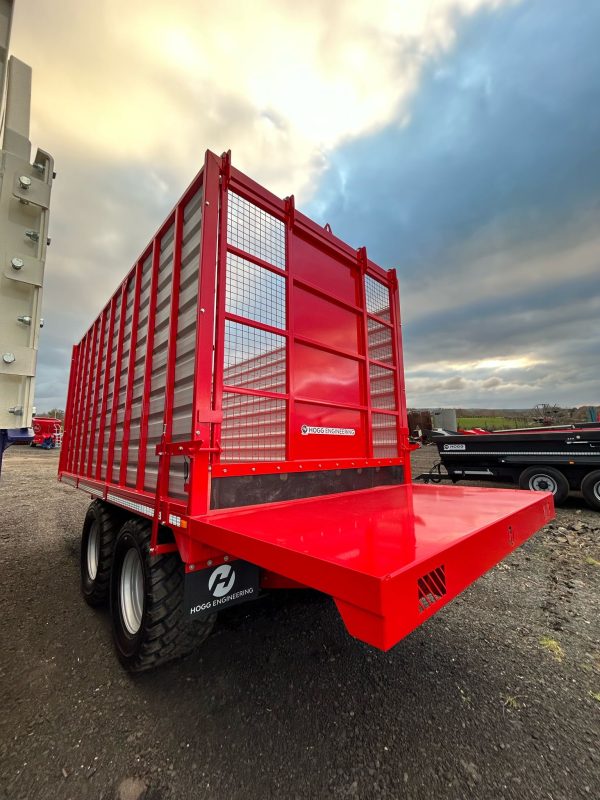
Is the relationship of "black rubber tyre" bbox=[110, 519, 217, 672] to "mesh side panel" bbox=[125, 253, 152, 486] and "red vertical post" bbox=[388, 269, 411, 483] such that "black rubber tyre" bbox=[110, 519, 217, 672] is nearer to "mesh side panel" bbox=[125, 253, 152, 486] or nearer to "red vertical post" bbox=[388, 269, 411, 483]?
"mesh side panel" bbox=[125, 253, 152, 486]

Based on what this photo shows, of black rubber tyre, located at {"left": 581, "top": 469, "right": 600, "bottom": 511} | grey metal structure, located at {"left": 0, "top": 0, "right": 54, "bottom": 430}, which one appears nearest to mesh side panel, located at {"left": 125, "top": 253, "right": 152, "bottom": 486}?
grey metal structure, located at {"left": 0, "top": 0, "right": 54, "bottom": 430}

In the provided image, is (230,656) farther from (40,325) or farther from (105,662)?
(40,325)

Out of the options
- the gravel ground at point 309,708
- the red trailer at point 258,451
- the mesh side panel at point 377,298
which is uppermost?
the mesh side panel at point 377,298

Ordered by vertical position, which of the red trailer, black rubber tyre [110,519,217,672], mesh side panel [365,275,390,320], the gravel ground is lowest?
the gravel ground

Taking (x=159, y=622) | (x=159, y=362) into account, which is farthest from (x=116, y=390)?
(x=159, y=622)

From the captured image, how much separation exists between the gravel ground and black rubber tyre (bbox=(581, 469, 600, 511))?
14.8 ft

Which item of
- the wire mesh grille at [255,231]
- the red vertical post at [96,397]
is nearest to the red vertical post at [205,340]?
the wire mesh grille at [255,231]

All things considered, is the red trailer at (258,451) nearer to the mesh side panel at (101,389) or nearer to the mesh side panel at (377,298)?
the mesh side panel at (377,298)

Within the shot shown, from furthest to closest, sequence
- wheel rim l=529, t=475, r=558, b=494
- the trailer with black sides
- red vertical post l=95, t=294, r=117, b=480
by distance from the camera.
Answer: wheel rim l=529, t=475, r=558, b=494 < the trailer with black sides < red vertical post l=95, t=294, r=117, b=480

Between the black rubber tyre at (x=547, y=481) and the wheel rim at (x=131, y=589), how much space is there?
795 cm

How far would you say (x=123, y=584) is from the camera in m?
2.83

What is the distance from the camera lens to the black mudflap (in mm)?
2084

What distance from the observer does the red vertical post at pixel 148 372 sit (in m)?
2.89

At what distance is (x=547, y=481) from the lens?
25.1ft
